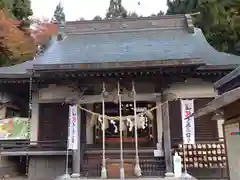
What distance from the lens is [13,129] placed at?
1101 centimetres

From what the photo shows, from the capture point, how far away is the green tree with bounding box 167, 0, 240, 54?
61.6 ft

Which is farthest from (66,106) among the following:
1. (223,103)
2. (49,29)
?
(49,29)

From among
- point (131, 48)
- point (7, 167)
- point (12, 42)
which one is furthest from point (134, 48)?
point (12, 42)

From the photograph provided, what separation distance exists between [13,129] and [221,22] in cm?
1511

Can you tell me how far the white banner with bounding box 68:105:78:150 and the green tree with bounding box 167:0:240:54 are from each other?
44.5 ft

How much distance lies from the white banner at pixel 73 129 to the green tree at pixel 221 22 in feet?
44.5

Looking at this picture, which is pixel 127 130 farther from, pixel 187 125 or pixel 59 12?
pixel 59 12

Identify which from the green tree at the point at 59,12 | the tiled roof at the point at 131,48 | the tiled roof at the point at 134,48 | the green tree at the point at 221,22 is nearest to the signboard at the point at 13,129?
the tiled roof at the point at 131,48

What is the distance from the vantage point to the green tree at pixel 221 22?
18781mm

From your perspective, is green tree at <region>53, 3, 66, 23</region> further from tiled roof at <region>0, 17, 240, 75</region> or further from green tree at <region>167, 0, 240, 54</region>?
tiled roof at <region>0, 17, 240, 75</region>

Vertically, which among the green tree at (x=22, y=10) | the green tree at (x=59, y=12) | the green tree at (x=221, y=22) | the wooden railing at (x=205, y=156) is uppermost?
the green tree at (x=59, y=12)

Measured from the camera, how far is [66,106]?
35.6 feet

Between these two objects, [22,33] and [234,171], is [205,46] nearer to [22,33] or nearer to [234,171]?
[234,171]

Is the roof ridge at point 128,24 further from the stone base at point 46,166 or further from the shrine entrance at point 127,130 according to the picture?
the stone base at point 46,166
